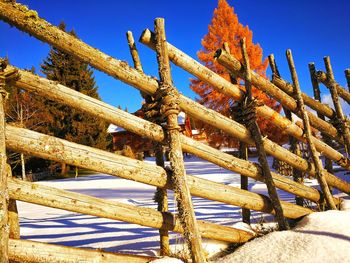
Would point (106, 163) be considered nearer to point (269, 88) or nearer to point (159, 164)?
point (159, 164)

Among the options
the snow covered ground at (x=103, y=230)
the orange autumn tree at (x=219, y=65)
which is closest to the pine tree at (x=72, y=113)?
the orange autumn tree at (x=219, y=65)

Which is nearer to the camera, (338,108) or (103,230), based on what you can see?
(103,230)

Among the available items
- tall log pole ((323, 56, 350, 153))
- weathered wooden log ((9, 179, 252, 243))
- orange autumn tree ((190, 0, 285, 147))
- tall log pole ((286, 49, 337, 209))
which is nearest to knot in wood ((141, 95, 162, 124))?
weathered wooden log ((9, 179, 252, 243))

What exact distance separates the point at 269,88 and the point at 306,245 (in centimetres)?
205

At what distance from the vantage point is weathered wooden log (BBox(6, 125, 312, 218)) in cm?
204

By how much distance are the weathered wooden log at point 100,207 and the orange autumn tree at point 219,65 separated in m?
9.89

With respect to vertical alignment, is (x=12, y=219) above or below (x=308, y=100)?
below

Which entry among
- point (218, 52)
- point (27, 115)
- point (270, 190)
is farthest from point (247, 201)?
point (27, 115)

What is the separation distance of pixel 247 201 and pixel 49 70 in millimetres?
21844

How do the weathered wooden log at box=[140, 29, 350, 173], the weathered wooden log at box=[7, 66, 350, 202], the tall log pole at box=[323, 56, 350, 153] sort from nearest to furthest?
1. the weathered wooden log at box=[7, 66, 350, 202]
2. the weathered wooden log at box=[140, 29, 350, 173]
3. the tall log pole at box=[323, 56, 350, 153]

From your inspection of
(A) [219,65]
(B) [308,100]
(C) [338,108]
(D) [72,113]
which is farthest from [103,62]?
(D) [72,113]

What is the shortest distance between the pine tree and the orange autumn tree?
932 cm

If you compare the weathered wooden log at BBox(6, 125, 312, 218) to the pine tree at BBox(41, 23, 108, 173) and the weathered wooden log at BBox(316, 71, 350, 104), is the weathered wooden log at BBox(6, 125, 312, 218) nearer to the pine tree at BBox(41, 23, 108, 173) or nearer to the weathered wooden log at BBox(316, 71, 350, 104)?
the weathered wooden log at BBox(316, 71, 350, 104)

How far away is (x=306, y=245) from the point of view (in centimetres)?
240
